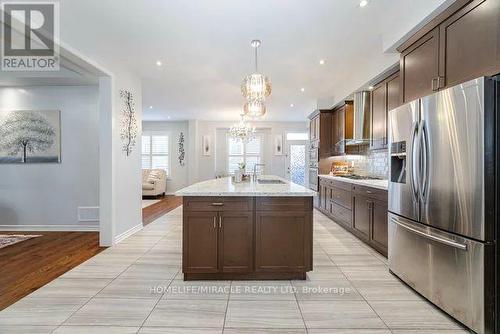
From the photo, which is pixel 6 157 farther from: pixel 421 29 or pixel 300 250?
pixel 421 29

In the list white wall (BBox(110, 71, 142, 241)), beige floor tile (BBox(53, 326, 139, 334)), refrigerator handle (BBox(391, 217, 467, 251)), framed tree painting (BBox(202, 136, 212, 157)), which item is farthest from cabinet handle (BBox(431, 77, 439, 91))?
framed tree painting (BBox(202, 136, 212, 157))

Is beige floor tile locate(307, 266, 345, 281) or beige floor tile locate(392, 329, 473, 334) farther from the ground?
beige floor tile locate(307, 266, 345, 281)

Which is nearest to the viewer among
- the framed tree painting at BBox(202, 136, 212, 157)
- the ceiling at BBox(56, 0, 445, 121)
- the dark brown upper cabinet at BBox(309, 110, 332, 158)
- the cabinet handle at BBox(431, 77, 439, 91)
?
the cabinet handle at BBox(431, 77, 439, 91)

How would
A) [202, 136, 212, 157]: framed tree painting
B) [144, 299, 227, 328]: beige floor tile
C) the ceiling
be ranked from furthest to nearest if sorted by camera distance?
[202, 136, 212, 157]: framed tree painting
the ceiling
[144, 299, 227, 328]: beige floor tile

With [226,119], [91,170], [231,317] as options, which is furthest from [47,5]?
[226,119]

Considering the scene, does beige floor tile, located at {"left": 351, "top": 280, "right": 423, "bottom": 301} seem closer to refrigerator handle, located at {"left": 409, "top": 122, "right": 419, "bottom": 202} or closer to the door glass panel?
refrigerator handle, located at {"left": 409, "top": 122, "right": 419, "bottom": 202}

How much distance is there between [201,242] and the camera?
272cm

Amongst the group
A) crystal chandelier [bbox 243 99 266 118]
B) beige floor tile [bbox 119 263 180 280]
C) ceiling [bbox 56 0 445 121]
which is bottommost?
beige floor tile [bbox 119 263 180 280]

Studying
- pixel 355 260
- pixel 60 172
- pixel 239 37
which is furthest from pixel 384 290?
pixel 60 172

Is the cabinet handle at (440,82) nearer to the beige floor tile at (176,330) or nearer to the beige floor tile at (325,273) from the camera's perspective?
the beige floor tile at (325,273)

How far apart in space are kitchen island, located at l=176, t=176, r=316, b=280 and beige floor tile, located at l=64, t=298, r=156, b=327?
21.5 inches

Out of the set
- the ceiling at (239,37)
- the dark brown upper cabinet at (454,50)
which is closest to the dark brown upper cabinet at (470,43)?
the dark brown upper cabinet at (454,50)

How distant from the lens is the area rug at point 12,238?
3.99 m

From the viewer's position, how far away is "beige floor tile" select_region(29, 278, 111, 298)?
8.10 feet
